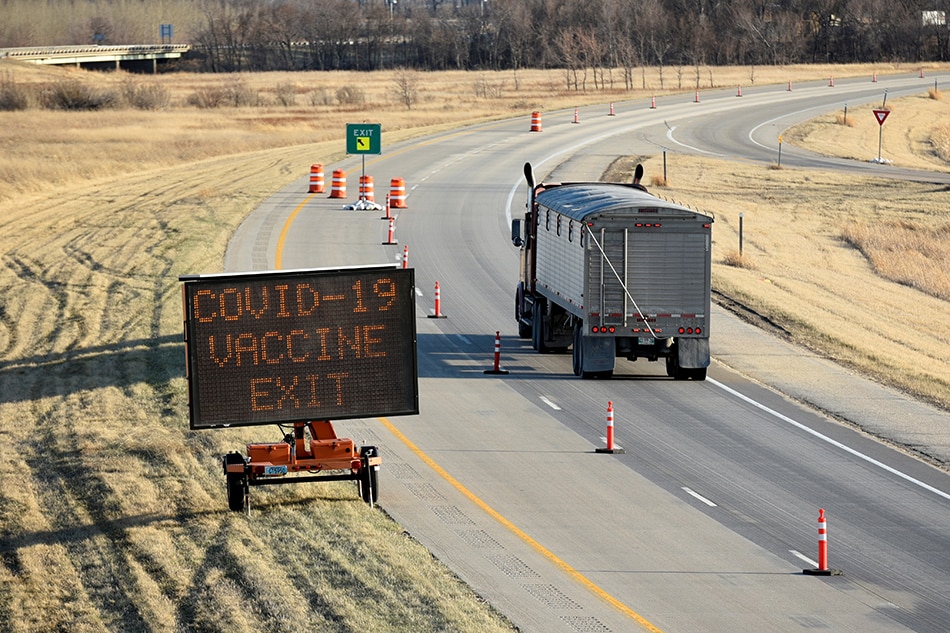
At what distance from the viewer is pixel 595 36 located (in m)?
134

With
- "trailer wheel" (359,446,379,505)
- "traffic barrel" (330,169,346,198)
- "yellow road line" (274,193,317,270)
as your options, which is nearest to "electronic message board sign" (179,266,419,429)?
"trailer wheel" (359,446,379,505)

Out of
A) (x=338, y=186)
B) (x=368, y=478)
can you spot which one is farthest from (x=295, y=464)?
(x=338, y=186)

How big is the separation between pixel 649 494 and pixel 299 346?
5.20m

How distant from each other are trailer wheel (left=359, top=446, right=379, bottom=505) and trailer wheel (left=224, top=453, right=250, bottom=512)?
138 cm

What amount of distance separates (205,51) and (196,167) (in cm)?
12318

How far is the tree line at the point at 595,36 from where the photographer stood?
438 ft

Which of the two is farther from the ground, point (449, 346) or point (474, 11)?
point (474, 11)

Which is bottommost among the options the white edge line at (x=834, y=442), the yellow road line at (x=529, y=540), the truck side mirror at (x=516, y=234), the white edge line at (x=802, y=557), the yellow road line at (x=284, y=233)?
the white edge line at (x=834, y=442)

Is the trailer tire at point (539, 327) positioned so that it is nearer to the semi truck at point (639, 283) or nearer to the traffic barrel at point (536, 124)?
the semi truck at point (639, 283)

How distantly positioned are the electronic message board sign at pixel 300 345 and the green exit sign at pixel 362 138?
28.8 metres

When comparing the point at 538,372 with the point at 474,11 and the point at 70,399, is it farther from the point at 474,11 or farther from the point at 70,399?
the point at 474,11

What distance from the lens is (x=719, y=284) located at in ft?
111

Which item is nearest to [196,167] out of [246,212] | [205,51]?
[246,212]

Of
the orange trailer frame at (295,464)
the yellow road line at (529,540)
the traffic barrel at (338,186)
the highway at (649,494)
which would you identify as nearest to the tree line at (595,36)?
the traffic barrel at (338,186)
